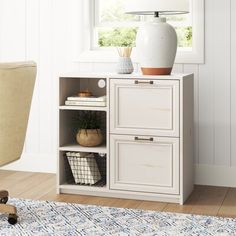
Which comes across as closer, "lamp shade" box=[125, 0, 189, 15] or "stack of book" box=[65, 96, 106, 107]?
"lamp shade" box=[125, 0, 189, 15]

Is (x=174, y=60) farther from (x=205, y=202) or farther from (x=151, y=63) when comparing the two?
(x=205, y=202)

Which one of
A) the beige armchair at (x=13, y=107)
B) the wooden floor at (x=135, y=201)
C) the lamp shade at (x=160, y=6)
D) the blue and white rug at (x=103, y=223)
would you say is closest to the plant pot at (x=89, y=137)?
the wooden floor at (x=135, y=201)

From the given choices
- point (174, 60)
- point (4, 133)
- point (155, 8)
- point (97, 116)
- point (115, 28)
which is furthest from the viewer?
point (115, 28)

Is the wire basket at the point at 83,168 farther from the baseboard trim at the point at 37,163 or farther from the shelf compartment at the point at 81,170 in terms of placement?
the baseboard trim at the point at 37,163

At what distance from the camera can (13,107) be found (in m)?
3.12

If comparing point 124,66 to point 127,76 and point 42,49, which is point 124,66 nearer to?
point 127,76

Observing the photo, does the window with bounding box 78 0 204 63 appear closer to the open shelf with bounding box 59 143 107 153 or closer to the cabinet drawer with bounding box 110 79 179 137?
the cabinet drawer with bounding box 110 79 179 137

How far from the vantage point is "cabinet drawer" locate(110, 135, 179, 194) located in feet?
12.2

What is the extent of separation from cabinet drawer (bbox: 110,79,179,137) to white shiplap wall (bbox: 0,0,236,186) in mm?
560

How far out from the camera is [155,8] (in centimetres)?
365

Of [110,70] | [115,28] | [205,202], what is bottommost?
[205,202]

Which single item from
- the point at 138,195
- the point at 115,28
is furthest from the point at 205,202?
the point at 115,28

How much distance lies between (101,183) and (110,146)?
34 cm

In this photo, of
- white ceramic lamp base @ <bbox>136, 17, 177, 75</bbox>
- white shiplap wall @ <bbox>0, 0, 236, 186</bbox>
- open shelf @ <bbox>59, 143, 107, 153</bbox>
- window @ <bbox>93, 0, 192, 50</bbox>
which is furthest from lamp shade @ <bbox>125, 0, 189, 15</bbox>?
open shelf @ <bbox>59, 143, 107, 153</bbox>
